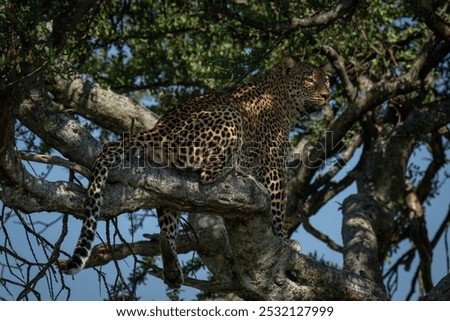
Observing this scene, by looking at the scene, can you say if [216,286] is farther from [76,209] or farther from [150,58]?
[150,58]

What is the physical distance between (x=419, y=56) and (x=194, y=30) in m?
3.22

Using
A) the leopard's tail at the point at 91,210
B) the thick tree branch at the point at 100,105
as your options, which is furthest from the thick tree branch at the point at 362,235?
the leopard's tail at the point at 91,210

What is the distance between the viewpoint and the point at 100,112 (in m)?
10.1

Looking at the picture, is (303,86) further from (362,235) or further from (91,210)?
(91,210)

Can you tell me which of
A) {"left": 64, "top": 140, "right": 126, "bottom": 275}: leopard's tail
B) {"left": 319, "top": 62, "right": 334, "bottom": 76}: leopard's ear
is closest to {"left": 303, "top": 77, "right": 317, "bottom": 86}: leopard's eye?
{"left": 319, "top": 62, "right": 334, "bottom": 76}: leopard's ear

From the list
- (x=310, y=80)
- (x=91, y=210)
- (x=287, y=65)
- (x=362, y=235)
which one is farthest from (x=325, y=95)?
(x=91, y=210)

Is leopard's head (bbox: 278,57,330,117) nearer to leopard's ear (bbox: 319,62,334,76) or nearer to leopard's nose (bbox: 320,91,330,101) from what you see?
leopard's nose (bbox: 320,91,330,101)

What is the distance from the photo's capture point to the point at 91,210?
7.00 m

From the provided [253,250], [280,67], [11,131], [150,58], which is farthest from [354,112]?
[11,131]

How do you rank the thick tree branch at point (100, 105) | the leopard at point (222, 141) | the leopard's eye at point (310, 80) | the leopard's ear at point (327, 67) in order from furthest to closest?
the leopard's ear at point (327, 67), the leopard's eye at point (310, 80), the thick tree branch at point (100, 105), the leopard at point (222, 141)

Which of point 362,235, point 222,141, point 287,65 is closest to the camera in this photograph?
point 222,141

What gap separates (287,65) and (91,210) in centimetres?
405

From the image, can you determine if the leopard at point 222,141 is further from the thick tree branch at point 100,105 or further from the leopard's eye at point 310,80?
the thick tree branch at point 100,105

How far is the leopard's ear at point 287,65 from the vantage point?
10.4 meters
